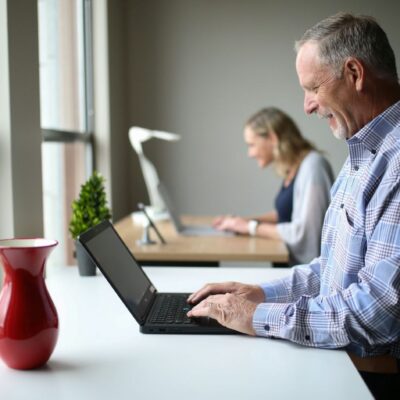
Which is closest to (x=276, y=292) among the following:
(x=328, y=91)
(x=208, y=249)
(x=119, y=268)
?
(x=119, y=268)

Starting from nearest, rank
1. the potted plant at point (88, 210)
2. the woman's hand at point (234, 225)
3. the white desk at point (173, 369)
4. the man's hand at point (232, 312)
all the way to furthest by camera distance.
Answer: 1. the white desk at point (173, 369)
2. the man's hand at point (232, 312)
3. the potted plant at point (88, 210)
4. the woman's hand at point (234, 225)

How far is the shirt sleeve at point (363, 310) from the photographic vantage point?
112 cm

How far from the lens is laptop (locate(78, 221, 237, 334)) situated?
1309mm

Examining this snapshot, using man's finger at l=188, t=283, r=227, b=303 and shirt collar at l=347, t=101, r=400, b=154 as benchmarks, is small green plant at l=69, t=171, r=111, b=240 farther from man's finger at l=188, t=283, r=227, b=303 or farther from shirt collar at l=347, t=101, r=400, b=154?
shirt collar at l=347, t=101, r=400, b=154

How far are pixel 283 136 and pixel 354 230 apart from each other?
185cm

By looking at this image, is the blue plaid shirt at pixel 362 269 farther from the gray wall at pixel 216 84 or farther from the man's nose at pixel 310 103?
Answer: the gray wall at pixel 216 84

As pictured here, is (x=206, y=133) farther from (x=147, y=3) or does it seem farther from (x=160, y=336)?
(x=160, y=336)

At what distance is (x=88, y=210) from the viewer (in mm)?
2027

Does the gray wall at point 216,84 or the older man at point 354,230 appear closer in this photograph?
the older man at point 354,230

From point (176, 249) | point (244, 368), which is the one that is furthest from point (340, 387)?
point (176, 249)

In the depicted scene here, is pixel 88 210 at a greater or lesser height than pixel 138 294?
greater

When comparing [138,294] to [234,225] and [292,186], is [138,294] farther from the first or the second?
[292,186]

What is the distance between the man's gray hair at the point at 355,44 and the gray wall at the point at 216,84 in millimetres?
3125

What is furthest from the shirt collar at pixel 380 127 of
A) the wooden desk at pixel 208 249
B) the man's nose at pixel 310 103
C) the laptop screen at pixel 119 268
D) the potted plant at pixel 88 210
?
the wooden desk at pixel 208 249
